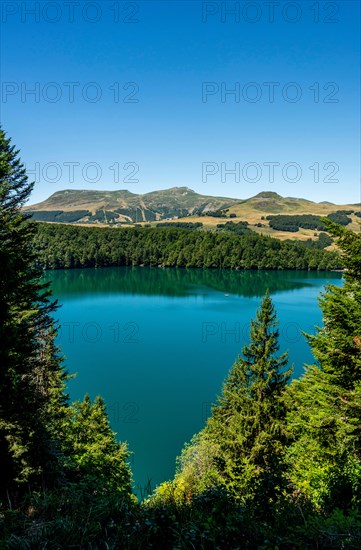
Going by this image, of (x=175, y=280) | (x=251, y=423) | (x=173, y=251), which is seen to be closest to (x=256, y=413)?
(x=251, y=423)

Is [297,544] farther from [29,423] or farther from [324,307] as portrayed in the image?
[29,423]

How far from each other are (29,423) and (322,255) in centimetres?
13944

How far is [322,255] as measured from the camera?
444 ft

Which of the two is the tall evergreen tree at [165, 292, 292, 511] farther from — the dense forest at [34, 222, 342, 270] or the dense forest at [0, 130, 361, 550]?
the dense forest at [34, 222, 342, 270]

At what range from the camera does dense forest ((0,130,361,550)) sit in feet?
15.3

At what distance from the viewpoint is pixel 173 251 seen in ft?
461

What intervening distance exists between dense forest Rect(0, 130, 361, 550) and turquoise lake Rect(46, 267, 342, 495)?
118 centimetres

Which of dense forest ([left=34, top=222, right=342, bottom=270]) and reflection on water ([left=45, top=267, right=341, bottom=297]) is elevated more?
dense forest ([left=34, top=222, right=342, bottom=270])

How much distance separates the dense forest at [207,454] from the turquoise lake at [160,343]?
118 cm

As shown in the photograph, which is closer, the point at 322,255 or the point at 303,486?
the point at 303,486

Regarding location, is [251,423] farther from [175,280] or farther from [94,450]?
[175,280]

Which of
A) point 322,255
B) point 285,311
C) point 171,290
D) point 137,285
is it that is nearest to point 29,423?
point 285,311

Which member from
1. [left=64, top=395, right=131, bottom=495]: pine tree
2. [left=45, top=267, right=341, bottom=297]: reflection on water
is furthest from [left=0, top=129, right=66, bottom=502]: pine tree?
[left=45, top=267, right=341, bottom=297]: reflection on water

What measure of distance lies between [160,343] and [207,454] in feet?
108
